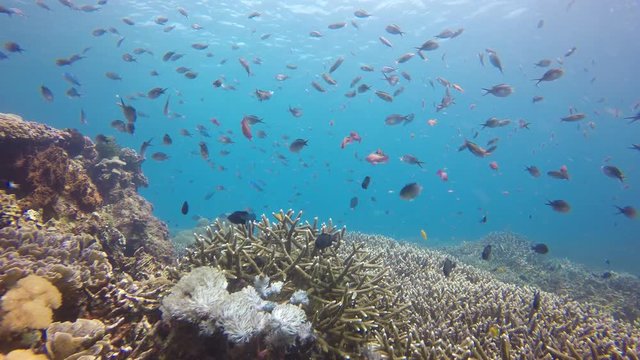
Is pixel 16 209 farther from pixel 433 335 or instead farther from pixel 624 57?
pixel 624 57

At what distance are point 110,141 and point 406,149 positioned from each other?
109m

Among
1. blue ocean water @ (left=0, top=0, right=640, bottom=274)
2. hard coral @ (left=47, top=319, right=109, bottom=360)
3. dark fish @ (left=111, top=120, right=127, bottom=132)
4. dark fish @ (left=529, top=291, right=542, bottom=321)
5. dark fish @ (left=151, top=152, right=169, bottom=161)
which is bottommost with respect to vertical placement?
blue ocean water @ (left=0, top=0, right=640, bottom=274)

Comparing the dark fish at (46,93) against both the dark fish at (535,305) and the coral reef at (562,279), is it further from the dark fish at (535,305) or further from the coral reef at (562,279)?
the coral reef at (562,279)

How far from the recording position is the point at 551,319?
5711 mm

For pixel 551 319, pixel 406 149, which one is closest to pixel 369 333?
pixel 551 319

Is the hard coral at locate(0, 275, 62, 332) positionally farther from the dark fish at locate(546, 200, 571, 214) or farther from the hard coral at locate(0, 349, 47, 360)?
the dark fish at locate(546, 200, 571, 214)

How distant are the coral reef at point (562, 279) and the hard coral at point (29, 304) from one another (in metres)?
12.6

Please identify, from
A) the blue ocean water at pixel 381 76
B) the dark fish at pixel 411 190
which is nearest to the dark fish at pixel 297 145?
the blue ocean water at pixel 381 76

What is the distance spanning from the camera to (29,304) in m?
3.00

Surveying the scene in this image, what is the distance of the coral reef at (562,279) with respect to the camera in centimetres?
1162

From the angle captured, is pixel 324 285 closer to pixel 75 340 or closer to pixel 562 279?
pixel 75 340

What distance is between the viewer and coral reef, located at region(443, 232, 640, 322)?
1162 centimetres

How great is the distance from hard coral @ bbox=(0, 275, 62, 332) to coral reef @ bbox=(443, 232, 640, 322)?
1264 cm

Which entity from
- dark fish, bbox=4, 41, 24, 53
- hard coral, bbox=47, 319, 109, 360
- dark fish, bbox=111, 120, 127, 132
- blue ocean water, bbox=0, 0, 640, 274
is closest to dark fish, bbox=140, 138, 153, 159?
dark fish, bbox=111, 120, 127, 132
